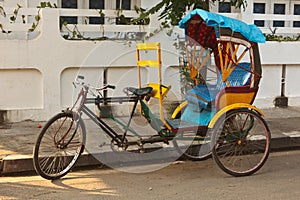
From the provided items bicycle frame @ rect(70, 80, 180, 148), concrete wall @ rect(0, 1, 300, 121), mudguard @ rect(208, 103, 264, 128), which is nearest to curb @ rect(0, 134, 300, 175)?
bicycle frame @ rect(70, 80, 180, 148)

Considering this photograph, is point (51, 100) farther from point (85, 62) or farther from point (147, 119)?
point (147, 119)

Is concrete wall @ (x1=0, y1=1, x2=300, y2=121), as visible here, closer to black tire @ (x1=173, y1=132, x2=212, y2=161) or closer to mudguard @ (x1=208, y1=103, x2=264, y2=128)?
black tire @ (x1=173, y1=132, x2=212, y2=161)

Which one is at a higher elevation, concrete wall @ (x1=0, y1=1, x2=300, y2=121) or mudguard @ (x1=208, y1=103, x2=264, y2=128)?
concrete wall @ (x1=0, y1=1, x2=300, y2=121)

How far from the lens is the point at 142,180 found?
5160 millimetres

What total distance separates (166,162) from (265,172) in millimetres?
1316

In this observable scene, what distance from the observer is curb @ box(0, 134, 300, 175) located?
539cm

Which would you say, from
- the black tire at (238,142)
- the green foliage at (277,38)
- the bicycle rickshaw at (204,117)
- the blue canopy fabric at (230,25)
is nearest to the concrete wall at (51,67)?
the bicycle rickshaw at (204,117)

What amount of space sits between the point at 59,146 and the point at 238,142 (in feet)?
7.10

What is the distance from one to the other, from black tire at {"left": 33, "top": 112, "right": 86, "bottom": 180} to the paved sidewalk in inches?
13.7

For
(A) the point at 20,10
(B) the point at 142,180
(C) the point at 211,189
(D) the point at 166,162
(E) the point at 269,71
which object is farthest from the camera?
(E) the point at 269,71

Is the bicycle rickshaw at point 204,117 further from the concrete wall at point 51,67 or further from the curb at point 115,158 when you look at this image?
the concrete wall at point 51,67

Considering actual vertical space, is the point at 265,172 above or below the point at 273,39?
below

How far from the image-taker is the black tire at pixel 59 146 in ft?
16.2

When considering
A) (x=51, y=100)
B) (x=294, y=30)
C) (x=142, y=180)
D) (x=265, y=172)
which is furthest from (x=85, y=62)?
(x=294, y=30)
